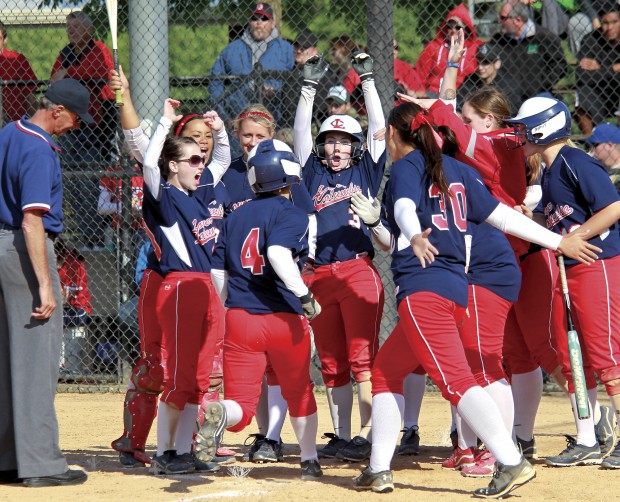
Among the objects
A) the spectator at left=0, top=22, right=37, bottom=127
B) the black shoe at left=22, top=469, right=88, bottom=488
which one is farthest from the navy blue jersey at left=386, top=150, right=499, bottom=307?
the spectator at left=0, top=22, right=37, bottom=127

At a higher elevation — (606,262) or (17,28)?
(17,28)

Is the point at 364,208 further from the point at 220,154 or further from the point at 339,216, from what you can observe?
the point at 220,154

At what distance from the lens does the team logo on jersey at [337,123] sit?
6.30m

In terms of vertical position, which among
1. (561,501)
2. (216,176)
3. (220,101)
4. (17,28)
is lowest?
(561,501)

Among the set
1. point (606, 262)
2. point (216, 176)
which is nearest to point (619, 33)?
point (606, 262)

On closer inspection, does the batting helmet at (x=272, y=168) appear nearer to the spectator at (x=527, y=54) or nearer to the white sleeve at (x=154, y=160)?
the white sleeve at (x=154, y=160)

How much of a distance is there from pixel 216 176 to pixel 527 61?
474 cm

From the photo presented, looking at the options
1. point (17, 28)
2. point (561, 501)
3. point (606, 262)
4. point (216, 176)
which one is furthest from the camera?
point (17, 28)

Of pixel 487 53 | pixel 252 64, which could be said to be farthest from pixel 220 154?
pixel 487 53

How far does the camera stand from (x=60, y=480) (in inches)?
213

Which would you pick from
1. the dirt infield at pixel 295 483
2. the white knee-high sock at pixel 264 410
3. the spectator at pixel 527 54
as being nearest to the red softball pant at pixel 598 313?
the dirt infield at pixel 295 483

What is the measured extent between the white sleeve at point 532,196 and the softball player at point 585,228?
18 cm

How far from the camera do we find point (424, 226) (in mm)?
5102

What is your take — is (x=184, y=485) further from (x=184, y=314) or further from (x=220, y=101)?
(x=220, y=101)
